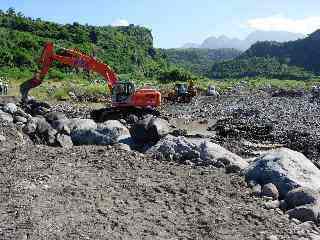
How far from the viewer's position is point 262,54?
160 metres

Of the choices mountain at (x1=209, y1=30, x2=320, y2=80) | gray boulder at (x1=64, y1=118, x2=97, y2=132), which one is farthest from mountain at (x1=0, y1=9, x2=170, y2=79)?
gray boulder at (x1=64, y1=118, x2=97, y2=132)

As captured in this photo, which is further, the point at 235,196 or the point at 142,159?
the point at 142,159

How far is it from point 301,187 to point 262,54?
15107cm

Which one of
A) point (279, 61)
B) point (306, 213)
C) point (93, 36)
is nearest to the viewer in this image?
point (306, 213)

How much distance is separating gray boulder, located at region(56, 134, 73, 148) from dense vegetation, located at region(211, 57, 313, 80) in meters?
103

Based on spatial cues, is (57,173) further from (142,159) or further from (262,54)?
(262,54)

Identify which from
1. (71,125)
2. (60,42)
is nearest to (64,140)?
(71,125)

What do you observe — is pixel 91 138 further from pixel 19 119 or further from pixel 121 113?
pixel 121 113

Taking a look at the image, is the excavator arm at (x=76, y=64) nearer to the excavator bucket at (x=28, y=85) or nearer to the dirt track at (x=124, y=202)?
the excavator bucket at (x=28, y=85)

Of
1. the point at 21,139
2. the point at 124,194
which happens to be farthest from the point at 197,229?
the point at 21,139

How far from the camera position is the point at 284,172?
40.2 ft

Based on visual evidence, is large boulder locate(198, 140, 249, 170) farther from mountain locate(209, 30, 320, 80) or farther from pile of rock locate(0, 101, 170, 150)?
mountain locate(209, 30, 320, 80)

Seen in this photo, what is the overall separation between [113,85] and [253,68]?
11079 cm

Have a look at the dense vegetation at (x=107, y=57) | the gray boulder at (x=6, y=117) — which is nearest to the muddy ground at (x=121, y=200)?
the gray boulder at (x=6, y=117)
